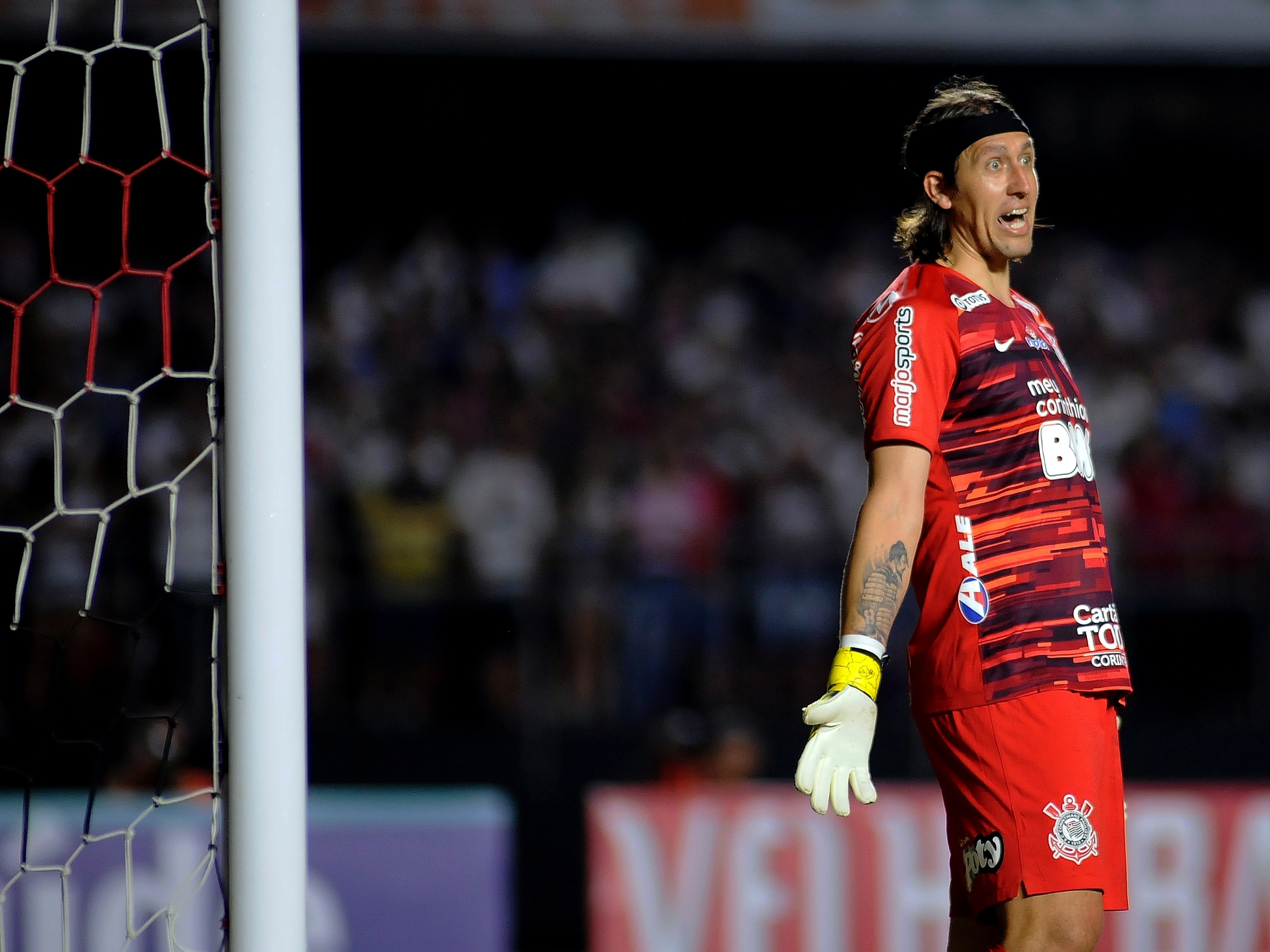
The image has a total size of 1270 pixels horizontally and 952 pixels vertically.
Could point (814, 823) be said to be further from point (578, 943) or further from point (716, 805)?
point (578, 943)

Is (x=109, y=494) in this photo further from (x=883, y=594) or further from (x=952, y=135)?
(x=883, y=594)

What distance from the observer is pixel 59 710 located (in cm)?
657

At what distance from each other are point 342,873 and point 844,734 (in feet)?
11.3

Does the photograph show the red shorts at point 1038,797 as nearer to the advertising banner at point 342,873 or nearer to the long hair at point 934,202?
the long hair at point 934,202

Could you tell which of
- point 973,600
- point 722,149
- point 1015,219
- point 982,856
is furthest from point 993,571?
point 722,149

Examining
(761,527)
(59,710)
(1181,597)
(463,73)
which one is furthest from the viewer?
(463,73)

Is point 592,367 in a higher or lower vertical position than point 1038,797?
higher

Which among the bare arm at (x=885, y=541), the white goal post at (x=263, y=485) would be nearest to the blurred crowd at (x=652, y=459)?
the bare arm at (x=885, y=541)

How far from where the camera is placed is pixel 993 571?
2605 mm

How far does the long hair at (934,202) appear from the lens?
2.77 meters

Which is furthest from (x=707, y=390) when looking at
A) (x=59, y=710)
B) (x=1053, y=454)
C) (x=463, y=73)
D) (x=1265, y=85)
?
(x=1053, y=454)

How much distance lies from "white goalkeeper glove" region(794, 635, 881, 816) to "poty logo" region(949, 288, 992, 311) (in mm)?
643

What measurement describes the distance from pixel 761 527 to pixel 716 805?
281 centimetres

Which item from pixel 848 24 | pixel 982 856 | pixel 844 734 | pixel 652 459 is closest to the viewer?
pixel 844 734
